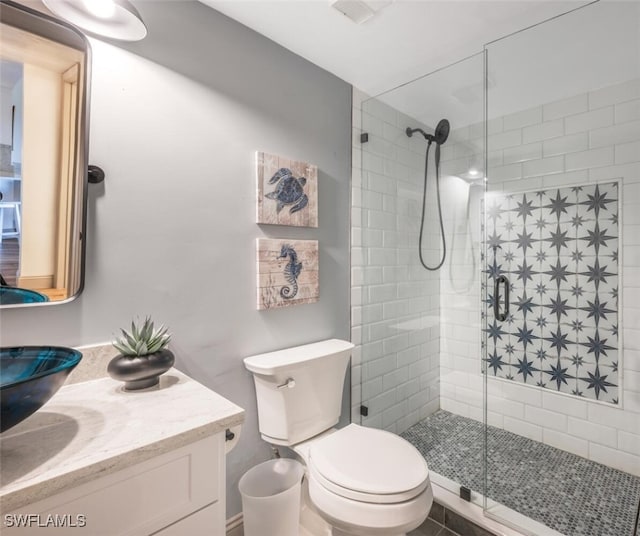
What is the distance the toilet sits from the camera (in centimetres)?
111

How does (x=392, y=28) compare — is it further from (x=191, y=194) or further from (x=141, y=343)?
(x=141, y=343)

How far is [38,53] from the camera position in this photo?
1015mm

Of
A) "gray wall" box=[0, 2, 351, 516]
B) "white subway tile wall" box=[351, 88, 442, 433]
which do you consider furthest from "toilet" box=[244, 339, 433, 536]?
"white subway tile wall" box=[351, 88, 442, 433]

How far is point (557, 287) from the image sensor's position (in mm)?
2090

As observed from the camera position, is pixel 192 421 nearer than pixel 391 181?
Yes

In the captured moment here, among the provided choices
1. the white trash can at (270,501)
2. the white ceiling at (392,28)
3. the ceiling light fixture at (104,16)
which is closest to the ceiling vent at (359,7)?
the white ceiling at (392,28)

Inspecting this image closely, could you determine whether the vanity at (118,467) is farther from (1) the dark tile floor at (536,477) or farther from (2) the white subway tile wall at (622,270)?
(2) the white subway tile wall at (622,270)

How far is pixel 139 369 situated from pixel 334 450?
0.80m

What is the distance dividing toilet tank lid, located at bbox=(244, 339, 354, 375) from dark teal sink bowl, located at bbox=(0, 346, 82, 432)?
2.31 feet

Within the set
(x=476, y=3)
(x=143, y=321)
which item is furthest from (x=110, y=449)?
(x=476, y=3)

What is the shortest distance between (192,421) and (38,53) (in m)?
1.16

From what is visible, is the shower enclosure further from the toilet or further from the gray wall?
the gray wall

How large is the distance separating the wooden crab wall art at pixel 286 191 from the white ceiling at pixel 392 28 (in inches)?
22.3

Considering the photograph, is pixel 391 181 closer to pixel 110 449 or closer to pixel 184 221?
pixel 184 221
